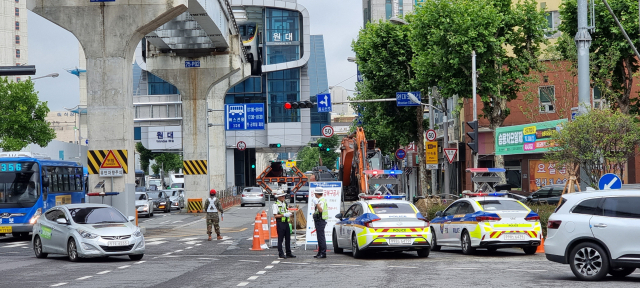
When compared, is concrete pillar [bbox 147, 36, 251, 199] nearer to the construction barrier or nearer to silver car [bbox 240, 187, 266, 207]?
the construction barrier

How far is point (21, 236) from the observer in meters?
30.7

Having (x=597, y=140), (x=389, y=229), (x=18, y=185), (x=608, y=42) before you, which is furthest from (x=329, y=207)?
(x=608, y=42)

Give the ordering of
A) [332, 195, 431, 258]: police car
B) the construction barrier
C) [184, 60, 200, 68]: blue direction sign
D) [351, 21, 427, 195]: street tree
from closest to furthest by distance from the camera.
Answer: [332, 195, 431, 258]: police car
[351, 21, 427, 195]: street tree
[184, 60, 200, 68]: blue direction sign
the construction barrier

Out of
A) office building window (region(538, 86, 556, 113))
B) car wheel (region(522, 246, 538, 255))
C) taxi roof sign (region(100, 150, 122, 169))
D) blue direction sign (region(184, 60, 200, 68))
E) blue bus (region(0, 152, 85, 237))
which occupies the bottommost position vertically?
car wheel (region(522, 246, 538, 255))

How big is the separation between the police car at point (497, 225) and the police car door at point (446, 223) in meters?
0.47

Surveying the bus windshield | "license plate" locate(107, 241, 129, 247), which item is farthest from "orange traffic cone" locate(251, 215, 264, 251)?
the bus windshield

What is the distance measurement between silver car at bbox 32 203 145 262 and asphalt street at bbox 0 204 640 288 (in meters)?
0.30

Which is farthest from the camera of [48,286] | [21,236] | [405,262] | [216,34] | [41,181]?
[216,34]

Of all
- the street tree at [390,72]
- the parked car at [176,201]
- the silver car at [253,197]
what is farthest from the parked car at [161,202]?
the street tree at [390,72]

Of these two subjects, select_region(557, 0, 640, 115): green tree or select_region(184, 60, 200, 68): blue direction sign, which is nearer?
select_region(557, 0, 640, 115): green tree

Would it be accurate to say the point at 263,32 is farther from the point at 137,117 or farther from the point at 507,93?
the point at 507,93

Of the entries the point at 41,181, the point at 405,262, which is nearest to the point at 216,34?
the point at 41,181

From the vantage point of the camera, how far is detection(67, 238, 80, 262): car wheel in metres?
19.1

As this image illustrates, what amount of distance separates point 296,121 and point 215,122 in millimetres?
29484
